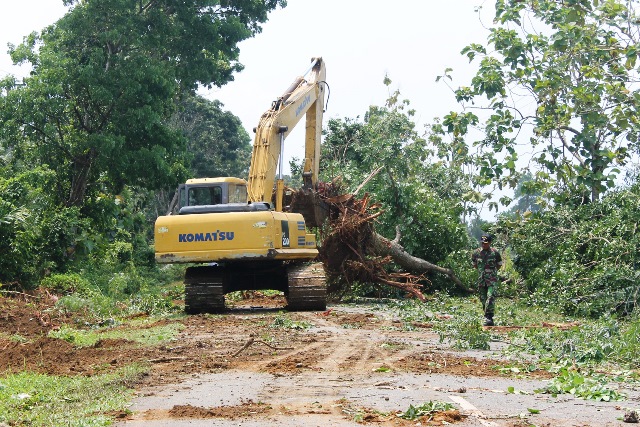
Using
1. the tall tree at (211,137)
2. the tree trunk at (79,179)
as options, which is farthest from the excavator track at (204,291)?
the tall tree at (211,137)

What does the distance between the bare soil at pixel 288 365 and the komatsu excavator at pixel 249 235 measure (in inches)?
51.7

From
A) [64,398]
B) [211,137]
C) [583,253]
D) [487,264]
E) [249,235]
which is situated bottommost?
[64,398]

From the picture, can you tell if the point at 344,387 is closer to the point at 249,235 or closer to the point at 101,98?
the point at 249,235

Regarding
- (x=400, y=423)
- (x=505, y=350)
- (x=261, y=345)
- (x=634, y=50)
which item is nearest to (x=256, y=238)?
(x=261, y=345)

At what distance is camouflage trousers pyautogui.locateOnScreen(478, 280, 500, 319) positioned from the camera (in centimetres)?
1566

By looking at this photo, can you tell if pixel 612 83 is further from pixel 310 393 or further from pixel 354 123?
pixel 354 123

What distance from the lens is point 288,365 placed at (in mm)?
10312

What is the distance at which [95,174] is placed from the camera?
27125mm

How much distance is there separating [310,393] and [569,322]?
977 centimetres

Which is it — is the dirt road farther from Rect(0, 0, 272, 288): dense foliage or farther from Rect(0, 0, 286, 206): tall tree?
Rect(0, 0, 286, 206): tall tree

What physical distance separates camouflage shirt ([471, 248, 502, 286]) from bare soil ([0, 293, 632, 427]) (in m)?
1.38

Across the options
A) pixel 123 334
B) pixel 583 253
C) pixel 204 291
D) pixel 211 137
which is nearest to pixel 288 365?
pixel 123 334

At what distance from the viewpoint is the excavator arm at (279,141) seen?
18.9 metres

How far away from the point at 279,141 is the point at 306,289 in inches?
132
